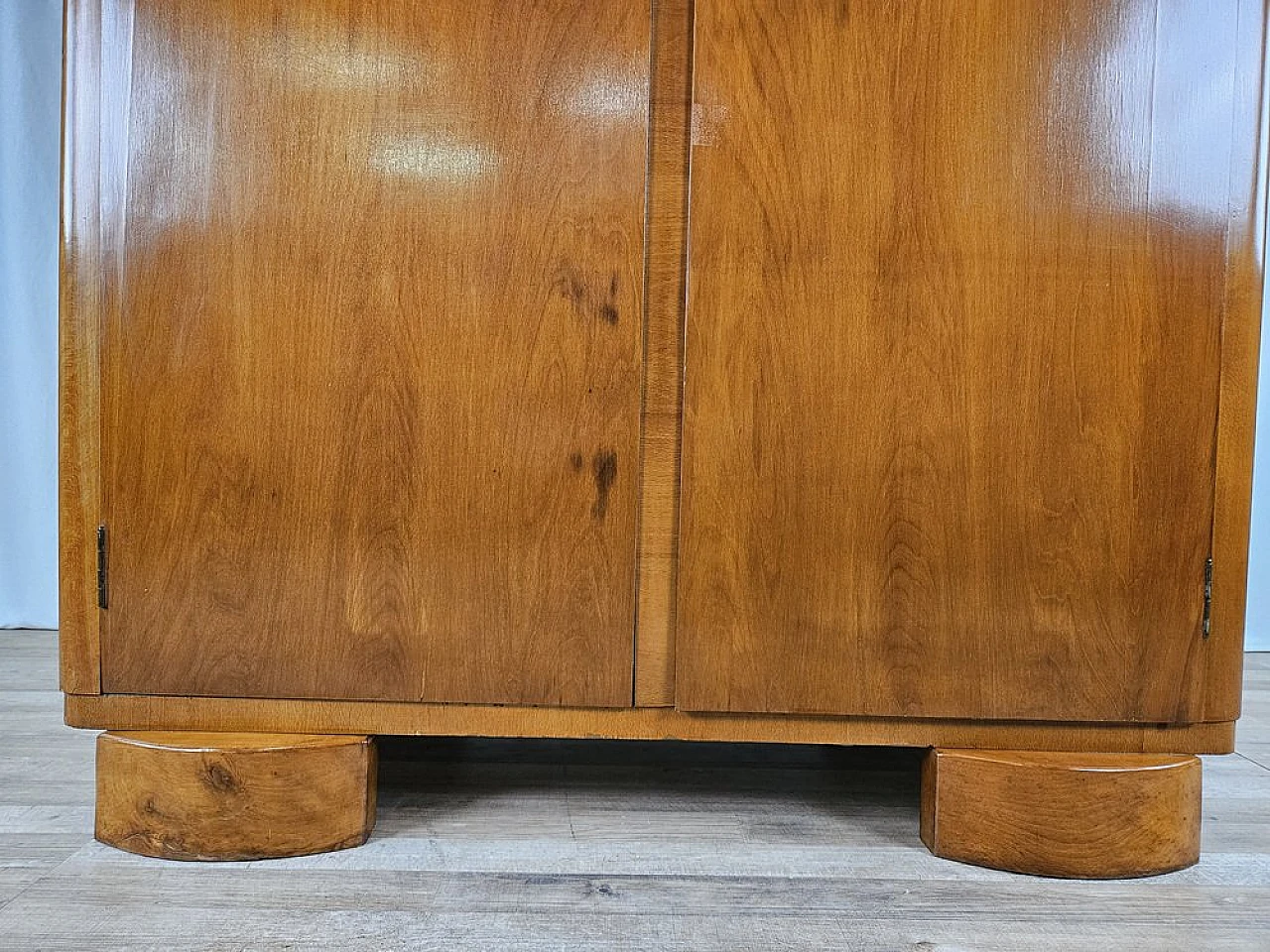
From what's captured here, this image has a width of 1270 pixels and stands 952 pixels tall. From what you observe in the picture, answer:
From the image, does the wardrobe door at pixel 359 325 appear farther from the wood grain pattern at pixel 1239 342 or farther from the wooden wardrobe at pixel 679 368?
the wood grain pattern at pixel 1239 342

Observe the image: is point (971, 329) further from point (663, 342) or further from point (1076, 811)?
point (1076, 811)

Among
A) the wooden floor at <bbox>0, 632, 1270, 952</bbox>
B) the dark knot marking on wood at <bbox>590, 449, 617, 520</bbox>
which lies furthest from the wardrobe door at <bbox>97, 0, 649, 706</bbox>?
the wooden floor at <bbox>0, 632, 1270, 952</bbox>

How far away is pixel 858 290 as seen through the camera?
861 mm

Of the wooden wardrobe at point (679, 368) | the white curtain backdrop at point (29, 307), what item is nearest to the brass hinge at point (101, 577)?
the wooden wardrobe at point (679, 368)

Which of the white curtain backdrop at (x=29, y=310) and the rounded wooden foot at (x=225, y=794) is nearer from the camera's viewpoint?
the rounded wooden foot at (x=225, y=794)

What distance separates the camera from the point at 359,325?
0.86 meters

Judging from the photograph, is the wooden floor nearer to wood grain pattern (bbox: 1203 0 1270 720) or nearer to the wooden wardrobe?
the wooden wardrobe

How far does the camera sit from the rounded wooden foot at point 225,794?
2.76 feet

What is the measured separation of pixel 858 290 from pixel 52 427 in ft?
5.22

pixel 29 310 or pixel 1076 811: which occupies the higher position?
pixel 29 310

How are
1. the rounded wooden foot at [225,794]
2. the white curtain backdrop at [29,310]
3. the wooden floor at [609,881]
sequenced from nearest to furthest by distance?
the wooden floor at [609,881] < the rounded wooden foot at [225,794] < the white curtain backdrop at [29,310]

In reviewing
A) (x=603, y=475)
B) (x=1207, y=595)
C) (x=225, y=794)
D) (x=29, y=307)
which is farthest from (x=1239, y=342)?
(x=29, y=307)

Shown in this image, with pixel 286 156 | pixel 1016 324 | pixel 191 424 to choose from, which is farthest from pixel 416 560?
pixel 1016 324

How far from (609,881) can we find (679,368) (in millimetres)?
421
